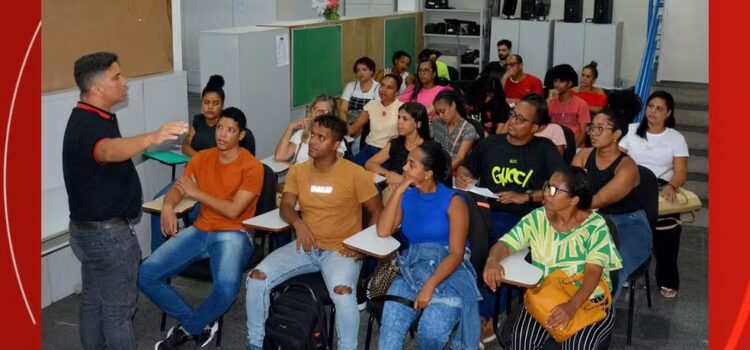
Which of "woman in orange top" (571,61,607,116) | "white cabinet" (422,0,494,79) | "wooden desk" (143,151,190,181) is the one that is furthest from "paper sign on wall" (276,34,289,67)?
"white cabinet" (422,0,494,79)

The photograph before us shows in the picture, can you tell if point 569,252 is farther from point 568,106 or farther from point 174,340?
point 568,106

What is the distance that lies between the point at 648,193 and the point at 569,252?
1.15 meters

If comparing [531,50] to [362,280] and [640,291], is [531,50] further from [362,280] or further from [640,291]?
[362,280]

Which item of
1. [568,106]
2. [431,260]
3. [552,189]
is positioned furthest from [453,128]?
[552,189]

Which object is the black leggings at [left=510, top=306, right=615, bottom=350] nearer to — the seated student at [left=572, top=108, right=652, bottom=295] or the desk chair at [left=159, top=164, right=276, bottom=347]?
the seated student at [left=572, top=108, right=652, bottom=295]

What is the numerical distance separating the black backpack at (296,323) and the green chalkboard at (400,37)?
19.8ft

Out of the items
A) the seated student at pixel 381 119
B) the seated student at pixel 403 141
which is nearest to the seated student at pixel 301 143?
the seated student at pixel 403 141

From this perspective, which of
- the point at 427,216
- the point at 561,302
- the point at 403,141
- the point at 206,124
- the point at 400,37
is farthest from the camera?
the point at 400,37

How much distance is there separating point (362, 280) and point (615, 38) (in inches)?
301

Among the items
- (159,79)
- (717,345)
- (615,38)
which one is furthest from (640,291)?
(615,38)

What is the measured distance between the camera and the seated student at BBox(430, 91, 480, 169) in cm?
596

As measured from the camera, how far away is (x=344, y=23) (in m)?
8.89

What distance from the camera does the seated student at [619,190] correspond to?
4.81m

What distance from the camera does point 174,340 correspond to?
4.75 m
